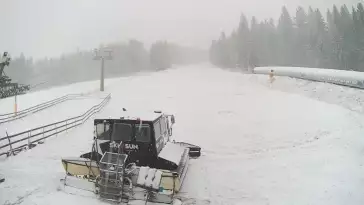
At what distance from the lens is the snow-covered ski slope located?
9438 mm

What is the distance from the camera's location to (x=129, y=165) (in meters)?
9.58

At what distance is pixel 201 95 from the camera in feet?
128

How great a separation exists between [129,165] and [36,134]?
373 inches

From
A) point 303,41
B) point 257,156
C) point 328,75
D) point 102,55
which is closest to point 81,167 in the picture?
point 257,156

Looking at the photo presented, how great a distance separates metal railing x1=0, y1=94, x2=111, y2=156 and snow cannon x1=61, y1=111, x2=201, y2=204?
18.8 ft

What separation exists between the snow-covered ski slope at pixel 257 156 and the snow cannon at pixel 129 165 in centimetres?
61

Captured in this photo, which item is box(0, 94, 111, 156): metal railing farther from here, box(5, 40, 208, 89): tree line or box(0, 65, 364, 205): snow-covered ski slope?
box(5, 40, 208, 89): tree line

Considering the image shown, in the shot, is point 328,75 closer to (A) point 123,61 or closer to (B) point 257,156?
(B) point 257,156

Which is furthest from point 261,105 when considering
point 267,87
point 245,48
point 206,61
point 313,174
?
point 206,61

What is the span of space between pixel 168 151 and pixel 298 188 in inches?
194

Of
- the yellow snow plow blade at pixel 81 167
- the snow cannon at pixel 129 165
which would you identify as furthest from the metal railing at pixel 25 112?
the snow cannon at pixel 129 165

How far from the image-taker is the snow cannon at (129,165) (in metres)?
8.75

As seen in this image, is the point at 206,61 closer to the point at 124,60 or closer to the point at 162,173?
the point at 124,60

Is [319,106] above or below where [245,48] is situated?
below
